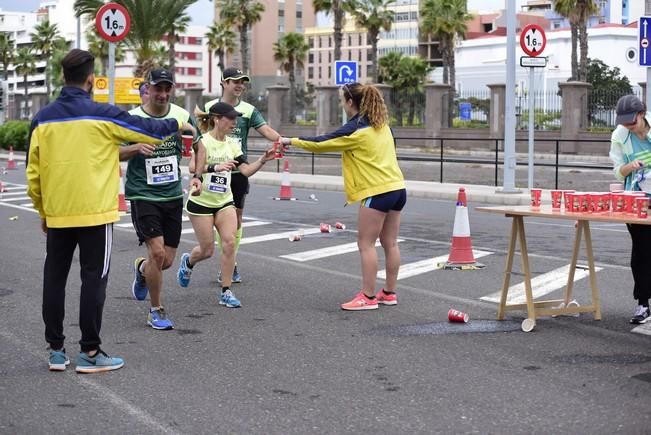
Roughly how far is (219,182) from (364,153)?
1319 millimetres

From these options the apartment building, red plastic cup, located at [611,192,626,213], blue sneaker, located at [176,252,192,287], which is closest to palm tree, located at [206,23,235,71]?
the apartment building

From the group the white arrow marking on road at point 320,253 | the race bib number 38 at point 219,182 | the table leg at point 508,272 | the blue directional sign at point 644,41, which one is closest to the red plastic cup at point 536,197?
the table leg at point 508,272

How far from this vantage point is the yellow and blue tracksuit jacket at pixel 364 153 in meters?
9.55

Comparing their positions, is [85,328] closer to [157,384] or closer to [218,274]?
[157,384]

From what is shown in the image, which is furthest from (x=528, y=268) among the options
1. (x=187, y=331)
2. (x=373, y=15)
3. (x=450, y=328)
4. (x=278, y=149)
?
(x=373, y=15)

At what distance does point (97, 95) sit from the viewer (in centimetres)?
3353

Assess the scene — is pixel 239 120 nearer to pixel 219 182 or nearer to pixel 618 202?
pixel 219 182

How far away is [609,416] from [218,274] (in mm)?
6501

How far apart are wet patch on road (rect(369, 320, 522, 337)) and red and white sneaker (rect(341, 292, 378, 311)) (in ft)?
2.80

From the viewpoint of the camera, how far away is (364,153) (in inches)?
378

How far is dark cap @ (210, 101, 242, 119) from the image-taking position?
976cm

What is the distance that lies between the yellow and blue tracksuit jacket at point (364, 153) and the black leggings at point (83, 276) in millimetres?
2876

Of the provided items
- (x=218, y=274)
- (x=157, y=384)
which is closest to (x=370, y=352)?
(x=157, y=384)

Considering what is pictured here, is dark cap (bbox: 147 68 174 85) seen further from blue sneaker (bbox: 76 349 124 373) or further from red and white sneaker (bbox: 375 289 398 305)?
red and white sneaker (bbox: 375 289 398 305)
